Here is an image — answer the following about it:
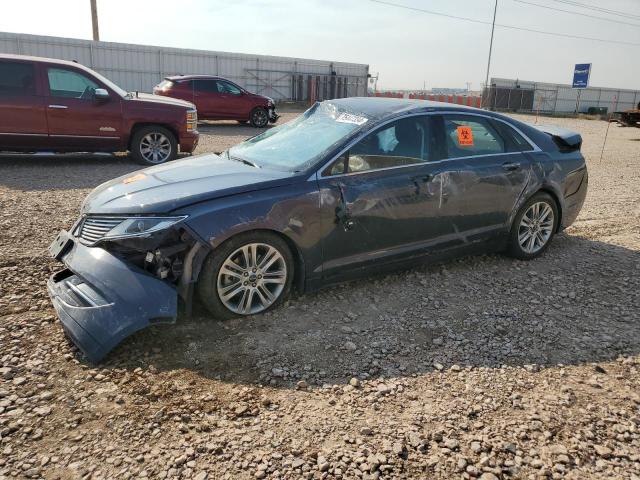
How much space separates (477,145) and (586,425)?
2.85 m

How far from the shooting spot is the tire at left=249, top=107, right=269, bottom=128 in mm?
18594

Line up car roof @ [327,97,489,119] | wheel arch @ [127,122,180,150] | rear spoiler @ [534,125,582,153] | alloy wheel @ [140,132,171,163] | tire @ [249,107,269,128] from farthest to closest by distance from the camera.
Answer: tire @ [249,107,269,128]
alloy wheel @ [140,132,171,163]
wheel arch @ [127,122,180,150]
rear spoiler @ [534,125,582,153]
car roof @ [327,97,489,119]

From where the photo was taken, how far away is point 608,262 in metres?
5.50

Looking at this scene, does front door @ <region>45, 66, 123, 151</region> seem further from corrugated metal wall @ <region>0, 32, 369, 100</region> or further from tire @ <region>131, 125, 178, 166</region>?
corrugated metal wall @ <region>0, 32, 369, 100</region>

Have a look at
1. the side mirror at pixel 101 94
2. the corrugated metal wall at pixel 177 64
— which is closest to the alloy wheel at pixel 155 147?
the side mirror at pixel 101 94

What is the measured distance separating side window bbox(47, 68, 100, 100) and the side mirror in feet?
0.42

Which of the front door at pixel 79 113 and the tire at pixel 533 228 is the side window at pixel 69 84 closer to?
the front door at pixel 79 113

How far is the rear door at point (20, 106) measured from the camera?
891 centimetres

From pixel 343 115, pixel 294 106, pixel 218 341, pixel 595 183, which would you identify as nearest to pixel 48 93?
pixel 343 115

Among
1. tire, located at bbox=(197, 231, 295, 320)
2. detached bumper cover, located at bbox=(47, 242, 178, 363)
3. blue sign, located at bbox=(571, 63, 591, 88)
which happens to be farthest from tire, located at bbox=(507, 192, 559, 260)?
blue sign, located at bbox=(571, 63, 591, 88)

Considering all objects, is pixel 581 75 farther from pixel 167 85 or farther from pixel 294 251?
pixel 294 251

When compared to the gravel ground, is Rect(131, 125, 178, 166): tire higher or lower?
higher

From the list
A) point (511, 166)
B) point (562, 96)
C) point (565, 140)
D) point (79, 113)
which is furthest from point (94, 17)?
point (562, 96)

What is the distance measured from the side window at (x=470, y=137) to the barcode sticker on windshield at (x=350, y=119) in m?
0.85
